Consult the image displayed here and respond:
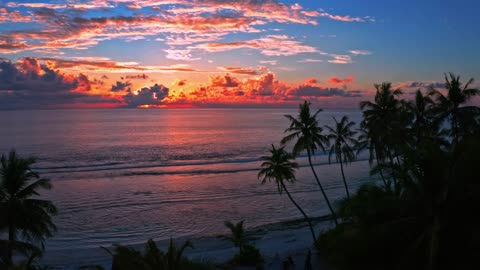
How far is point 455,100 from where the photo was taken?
85.3 feet

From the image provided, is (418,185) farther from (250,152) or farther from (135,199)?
(250,152)

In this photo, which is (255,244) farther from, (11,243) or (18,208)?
(11,243)

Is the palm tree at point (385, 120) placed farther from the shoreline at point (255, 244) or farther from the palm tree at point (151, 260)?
the palm tree at point (151, 260)

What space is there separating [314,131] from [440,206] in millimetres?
19170

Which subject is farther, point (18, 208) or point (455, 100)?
point (455, 100)

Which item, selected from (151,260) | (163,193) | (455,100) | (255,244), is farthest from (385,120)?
(163,193)

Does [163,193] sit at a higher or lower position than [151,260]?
lower

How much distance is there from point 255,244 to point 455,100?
54.9 feet

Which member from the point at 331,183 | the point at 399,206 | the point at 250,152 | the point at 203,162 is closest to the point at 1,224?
the point at 399,206

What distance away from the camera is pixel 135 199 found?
40.5m

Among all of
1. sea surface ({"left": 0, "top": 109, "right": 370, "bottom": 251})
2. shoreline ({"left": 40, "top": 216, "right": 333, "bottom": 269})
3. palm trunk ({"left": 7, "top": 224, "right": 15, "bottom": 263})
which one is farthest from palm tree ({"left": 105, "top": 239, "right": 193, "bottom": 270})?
sea surface ({"left": 0, "top": 109, "right": 370, "bottom": 251})

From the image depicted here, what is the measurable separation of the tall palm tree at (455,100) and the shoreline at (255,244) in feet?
38.8

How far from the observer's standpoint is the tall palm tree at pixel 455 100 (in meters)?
25.6

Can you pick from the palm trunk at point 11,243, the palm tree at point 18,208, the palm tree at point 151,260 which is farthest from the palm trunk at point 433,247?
the palm tree at point 18,208
